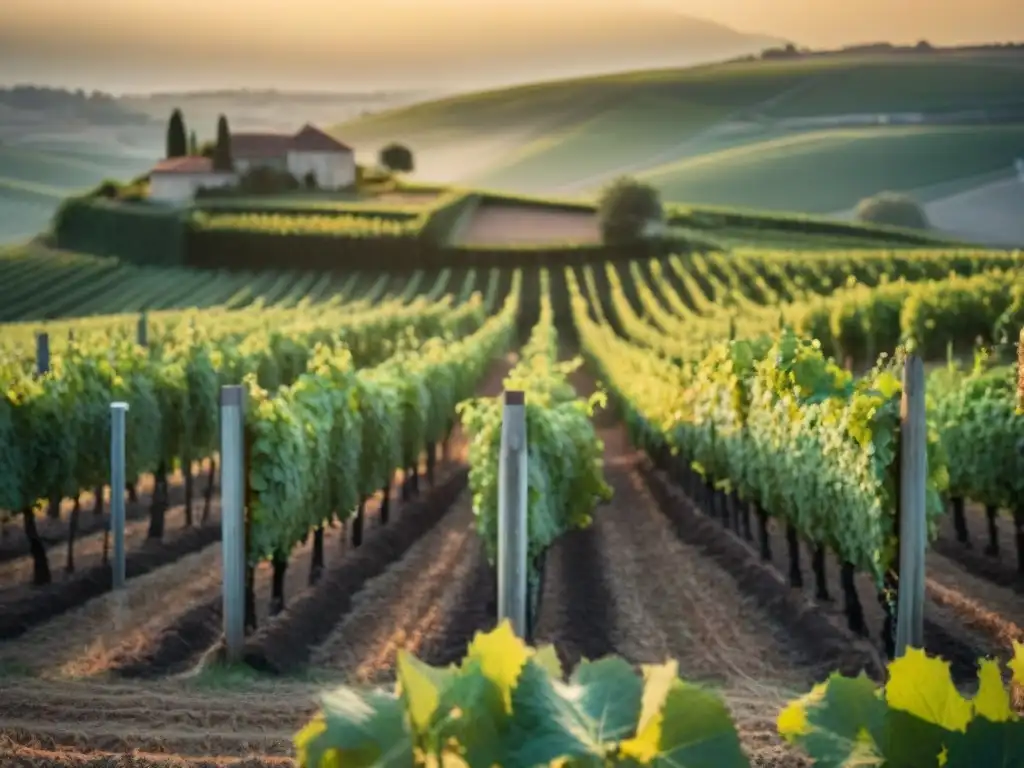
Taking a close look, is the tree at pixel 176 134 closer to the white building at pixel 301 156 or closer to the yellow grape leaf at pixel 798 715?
the white building at pixel 301 156

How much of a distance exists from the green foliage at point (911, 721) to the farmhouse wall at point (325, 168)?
101 ft

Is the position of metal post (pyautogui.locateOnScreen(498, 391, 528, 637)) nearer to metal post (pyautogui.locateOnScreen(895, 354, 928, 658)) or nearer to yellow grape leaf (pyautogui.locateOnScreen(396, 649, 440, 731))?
metal post (pyautogui.locateOnScreen(895, 354, 928, 658))

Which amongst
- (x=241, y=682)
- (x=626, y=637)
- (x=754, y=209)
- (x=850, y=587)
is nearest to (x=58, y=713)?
(x=241, y=682)

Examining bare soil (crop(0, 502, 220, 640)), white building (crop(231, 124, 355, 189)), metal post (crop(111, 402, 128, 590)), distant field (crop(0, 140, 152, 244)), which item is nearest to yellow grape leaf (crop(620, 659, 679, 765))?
bare soil (crop(0, 502, 220, 640))

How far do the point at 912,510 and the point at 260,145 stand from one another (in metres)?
26.9

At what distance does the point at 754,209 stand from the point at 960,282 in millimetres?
12130

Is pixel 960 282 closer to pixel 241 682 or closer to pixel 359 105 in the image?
pixel 359 105

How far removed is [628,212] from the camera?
2953cm

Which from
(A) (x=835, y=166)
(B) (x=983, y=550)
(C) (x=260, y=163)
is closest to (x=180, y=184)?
(C) (x=260, y=163)

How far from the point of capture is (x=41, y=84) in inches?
733

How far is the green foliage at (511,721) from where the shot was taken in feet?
3.76

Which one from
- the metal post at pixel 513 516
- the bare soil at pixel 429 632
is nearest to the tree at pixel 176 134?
the bare soil at pixel 429 632

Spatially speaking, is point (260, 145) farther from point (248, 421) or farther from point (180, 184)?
point (248, 421)

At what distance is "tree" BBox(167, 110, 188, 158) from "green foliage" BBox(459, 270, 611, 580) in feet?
58.1
